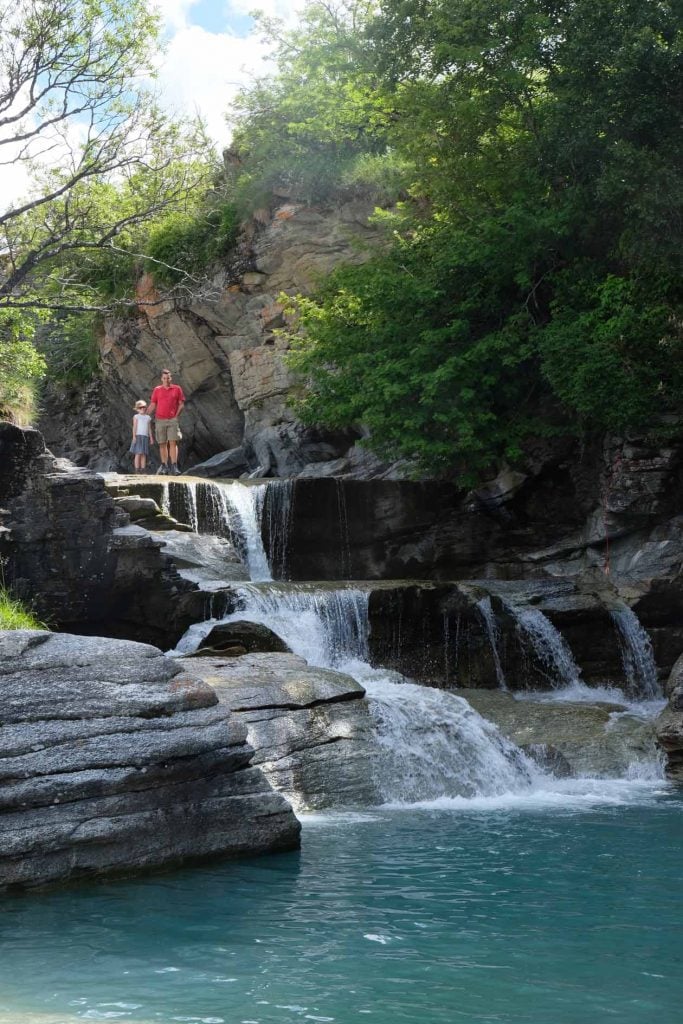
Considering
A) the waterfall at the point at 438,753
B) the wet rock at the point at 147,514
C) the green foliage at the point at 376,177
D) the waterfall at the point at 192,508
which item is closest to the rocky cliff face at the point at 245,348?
the green foliage at the point at 376,177

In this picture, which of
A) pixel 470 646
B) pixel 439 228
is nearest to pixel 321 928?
pixel 470 646

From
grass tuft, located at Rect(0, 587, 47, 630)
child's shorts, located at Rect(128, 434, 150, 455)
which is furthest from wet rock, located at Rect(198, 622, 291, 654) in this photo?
child's shorts, located at Rect(128, 434, 150, 455)

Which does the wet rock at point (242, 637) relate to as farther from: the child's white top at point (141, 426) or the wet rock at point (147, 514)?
the child's white top at point (141, 426)

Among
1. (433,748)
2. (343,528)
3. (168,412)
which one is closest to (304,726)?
(433,748)

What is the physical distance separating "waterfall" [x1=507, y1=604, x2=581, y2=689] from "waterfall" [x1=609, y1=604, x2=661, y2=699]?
2.56 feet

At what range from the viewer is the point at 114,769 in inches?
301

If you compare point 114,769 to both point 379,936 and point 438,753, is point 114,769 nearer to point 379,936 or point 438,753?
point 379,936

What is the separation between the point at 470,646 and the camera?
15.5 m

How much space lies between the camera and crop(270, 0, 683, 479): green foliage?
1719 centimetres

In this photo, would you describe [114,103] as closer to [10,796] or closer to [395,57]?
[395,57]

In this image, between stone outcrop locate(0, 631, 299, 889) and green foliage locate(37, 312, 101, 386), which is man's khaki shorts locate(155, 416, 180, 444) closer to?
green foliage locate(37, 312, 101, 386)

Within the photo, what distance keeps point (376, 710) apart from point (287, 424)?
14667mm

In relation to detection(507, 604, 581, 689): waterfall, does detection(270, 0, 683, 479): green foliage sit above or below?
above

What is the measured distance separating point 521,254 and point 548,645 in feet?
22.9
